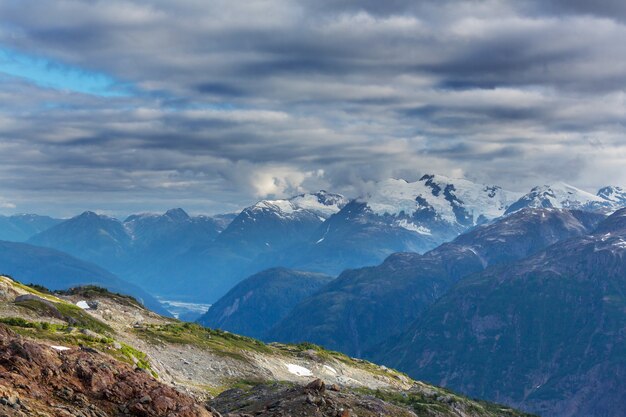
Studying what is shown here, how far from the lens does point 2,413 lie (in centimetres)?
4709

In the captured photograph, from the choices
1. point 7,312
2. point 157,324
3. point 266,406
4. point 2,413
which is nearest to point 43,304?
point 7,312

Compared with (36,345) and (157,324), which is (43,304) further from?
(36,345)

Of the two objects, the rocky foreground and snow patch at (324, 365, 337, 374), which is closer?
the rocky foreground

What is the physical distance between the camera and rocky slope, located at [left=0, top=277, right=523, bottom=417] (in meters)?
53.9

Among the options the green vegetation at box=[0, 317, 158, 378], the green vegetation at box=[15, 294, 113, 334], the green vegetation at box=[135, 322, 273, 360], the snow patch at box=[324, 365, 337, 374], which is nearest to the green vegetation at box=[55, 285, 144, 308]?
the green vegetation at box=[135, 322, 273, 360]

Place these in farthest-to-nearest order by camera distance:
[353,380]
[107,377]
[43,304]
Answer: [353,380]
[43,304]
[107,377]

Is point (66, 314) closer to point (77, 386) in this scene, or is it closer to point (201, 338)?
point (201, 338)

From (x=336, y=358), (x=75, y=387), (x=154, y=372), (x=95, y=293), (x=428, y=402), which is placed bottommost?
(x=336, y=358)

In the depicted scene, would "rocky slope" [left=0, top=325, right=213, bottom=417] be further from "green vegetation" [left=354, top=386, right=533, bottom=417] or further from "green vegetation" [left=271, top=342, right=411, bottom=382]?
"green vegetation" [left=271, top=342, right=411, bottom=382]

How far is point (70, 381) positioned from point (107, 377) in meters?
2.69

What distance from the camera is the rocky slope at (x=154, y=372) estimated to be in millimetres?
53875

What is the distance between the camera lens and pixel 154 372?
99500 millimetres

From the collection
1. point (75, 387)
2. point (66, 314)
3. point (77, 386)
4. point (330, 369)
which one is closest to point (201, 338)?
point (330, 369)

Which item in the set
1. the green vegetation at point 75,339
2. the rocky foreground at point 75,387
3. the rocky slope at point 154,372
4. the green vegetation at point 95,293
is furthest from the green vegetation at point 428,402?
the green vegetation at point 95,293
